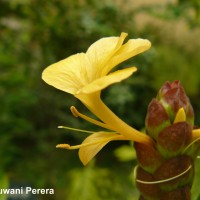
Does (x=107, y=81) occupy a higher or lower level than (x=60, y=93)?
lower

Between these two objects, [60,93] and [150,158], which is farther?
[60,93]

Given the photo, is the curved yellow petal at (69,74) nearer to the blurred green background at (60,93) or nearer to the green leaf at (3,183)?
the green leaf at (3,183)

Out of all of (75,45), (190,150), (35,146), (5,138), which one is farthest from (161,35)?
(190,150)

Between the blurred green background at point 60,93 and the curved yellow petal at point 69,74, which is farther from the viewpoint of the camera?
the blurred green background at point 60,93

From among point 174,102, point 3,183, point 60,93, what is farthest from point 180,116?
point 60,93

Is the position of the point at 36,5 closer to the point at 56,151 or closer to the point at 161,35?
the point at 56,151

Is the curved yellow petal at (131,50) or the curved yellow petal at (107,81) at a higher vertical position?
the curved yellow petal at (131,50)

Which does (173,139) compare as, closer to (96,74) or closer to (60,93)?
(96,74)

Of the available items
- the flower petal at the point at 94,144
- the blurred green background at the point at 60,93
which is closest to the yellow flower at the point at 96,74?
the flower petal at the point at 94,144
